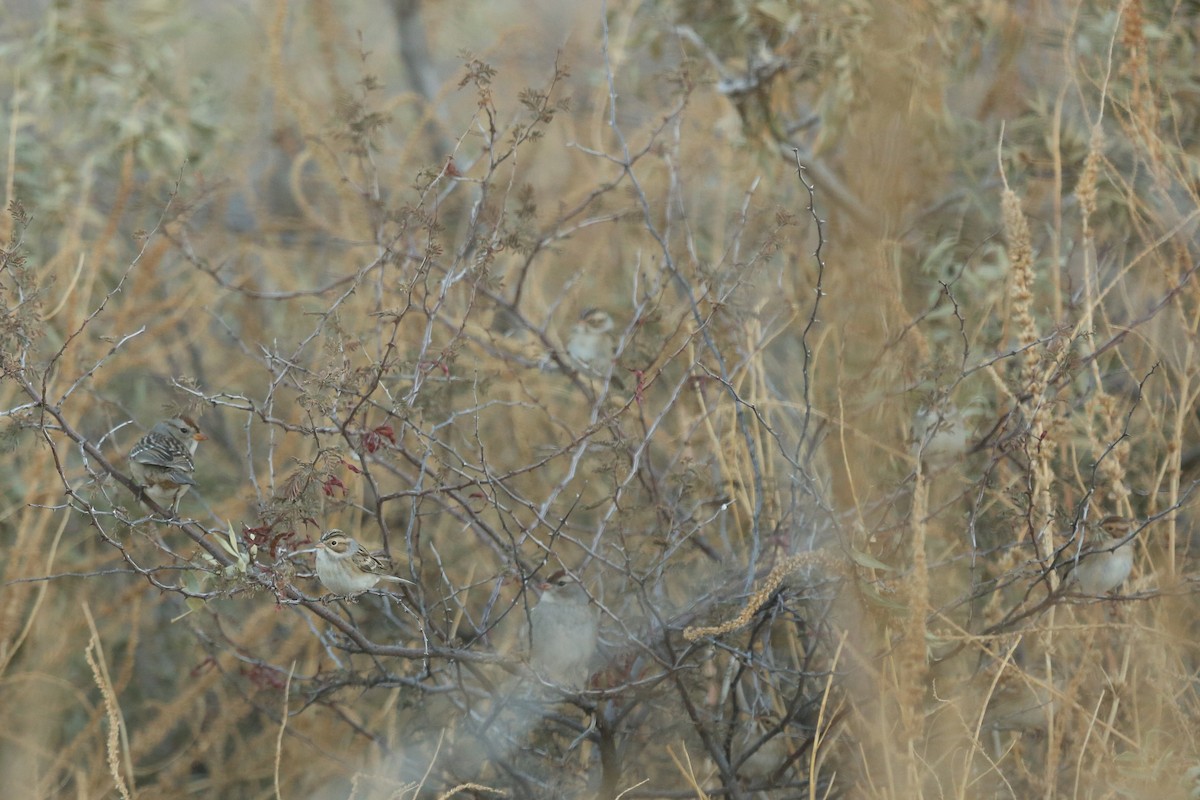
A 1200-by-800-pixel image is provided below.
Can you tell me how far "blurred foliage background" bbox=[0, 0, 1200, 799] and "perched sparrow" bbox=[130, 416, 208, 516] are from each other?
10.4 inches

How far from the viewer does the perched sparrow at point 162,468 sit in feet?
10.2

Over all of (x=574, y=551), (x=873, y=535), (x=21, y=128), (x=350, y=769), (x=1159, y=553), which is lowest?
(x=350, y=769)

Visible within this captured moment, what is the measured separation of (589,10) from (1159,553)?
5.82 metres

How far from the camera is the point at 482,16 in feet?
28.7

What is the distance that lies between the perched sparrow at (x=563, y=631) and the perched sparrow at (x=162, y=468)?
36.8 inches

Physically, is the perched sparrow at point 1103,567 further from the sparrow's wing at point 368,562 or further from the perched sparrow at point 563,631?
the sparrow's wing at point 368,562

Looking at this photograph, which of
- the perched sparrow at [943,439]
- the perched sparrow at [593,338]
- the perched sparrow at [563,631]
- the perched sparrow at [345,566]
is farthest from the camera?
the perched sparrow at [593,338]

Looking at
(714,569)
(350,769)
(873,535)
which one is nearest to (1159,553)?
(873,535)

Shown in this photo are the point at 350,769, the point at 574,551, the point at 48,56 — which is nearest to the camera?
the point at 350,769

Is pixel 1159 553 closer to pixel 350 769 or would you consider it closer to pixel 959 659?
pixel 959 659

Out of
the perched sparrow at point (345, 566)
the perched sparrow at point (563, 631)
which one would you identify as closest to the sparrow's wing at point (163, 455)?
the perched sparrow at point (345, 566)

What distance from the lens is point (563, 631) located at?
3.29 m

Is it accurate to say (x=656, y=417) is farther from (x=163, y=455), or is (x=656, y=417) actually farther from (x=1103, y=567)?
(x=163, y=455)

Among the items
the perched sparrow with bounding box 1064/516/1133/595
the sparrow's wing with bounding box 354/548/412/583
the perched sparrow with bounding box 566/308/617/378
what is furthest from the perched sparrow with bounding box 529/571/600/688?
the perched sparrow with bounding box 566/308/617/378
